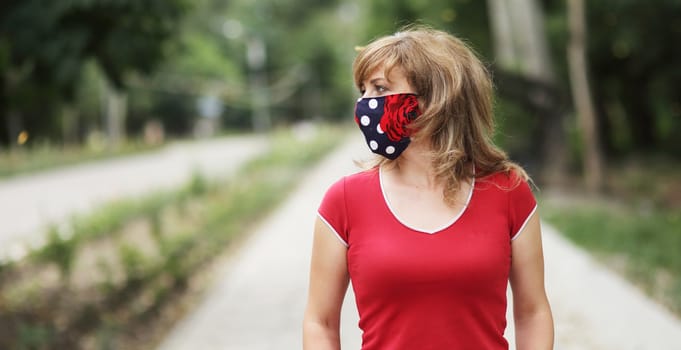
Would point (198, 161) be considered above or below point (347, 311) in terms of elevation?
below

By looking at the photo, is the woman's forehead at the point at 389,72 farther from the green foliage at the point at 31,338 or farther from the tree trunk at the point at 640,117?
the tree trunk at the point at 640,117

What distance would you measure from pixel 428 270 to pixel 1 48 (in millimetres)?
5230

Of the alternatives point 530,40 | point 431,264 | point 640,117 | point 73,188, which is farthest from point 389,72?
point 640,117

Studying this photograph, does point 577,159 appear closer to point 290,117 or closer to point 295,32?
point 295,32

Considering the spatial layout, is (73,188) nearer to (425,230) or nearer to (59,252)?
(59,252)

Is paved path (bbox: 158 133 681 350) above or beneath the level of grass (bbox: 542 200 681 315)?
above

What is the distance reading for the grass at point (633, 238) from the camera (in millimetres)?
8133

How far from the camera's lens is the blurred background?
6820mm

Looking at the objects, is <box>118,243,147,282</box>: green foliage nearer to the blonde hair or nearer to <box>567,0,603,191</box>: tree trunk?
the blonde hair

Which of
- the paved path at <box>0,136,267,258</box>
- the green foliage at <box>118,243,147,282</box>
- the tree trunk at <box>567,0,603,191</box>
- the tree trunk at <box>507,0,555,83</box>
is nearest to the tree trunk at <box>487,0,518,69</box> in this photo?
the tree trunk at <box>507,0,555,83</box>

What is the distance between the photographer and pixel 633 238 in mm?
10789

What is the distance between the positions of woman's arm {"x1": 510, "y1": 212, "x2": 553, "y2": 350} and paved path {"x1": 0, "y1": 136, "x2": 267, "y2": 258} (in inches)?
302

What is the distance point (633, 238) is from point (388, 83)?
9327 millimetres

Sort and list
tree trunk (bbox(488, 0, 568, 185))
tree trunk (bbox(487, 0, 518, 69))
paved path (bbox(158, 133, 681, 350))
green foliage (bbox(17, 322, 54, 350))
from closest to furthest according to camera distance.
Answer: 1. green foliage (bbox(17, 322, 54, 350))
2. paved path (bbox(158, 133, 681, 350))
3. tree trunk (bbox(488, 0, 568, 185))
4. tree trunk (bbox(487, 0, 518, 69))
